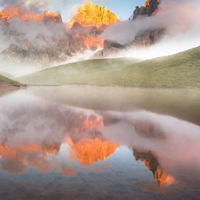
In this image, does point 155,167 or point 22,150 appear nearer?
point 155,167

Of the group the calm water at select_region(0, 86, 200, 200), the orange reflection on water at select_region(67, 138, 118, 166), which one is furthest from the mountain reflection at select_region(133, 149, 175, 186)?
the orange reflection on water at select_region(67, 138, 118, 166)

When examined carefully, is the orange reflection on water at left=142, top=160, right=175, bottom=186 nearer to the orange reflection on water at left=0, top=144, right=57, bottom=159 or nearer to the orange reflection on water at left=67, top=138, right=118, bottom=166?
the orange reflection on water at left=67, top=138, right=118, bottom=166

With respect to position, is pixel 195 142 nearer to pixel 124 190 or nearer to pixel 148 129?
pixel 148 129

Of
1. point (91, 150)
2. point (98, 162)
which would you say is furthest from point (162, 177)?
point (91, 150)

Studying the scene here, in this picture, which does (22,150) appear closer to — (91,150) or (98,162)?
(91,150)

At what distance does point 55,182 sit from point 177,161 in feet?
24.8

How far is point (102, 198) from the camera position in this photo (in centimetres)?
1018

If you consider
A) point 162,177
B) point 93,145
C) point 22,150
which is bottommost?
point 162,177

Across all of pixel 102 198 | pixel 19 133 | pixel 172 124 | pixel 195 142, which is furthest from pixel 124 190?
pixel 172 124

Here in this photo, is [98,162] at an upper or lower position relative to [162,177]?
upper

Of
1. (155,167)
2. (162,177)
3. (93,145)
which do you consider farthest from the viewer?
(93,145)

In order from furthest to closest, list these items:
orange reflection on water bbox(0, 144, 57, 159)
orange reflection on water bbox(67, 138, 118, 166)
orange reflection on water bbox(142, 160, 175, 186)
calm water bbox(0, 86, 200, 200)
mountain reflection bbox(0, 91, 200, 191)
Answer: orange reflection on water bbox(0, 144, 57, 159) < orange reflection on water bbox(67, 138, 118, 166) < mountain reflection bbox(0, 91, 200, 191) < orange reflection on water bbox(142, 160, 175, 186) < calm water bbox(0, 86, 200, 200)

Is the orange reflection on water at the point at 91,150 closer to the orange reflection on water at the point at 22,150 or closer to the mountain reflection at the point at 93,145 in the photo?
the mountain reflection at the point at 93,145

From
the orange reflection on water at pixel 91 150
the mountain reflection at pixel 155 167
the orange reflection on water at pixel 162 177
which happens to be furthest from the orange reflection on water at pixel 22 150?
the orange reflection on water at pixel 162 177
